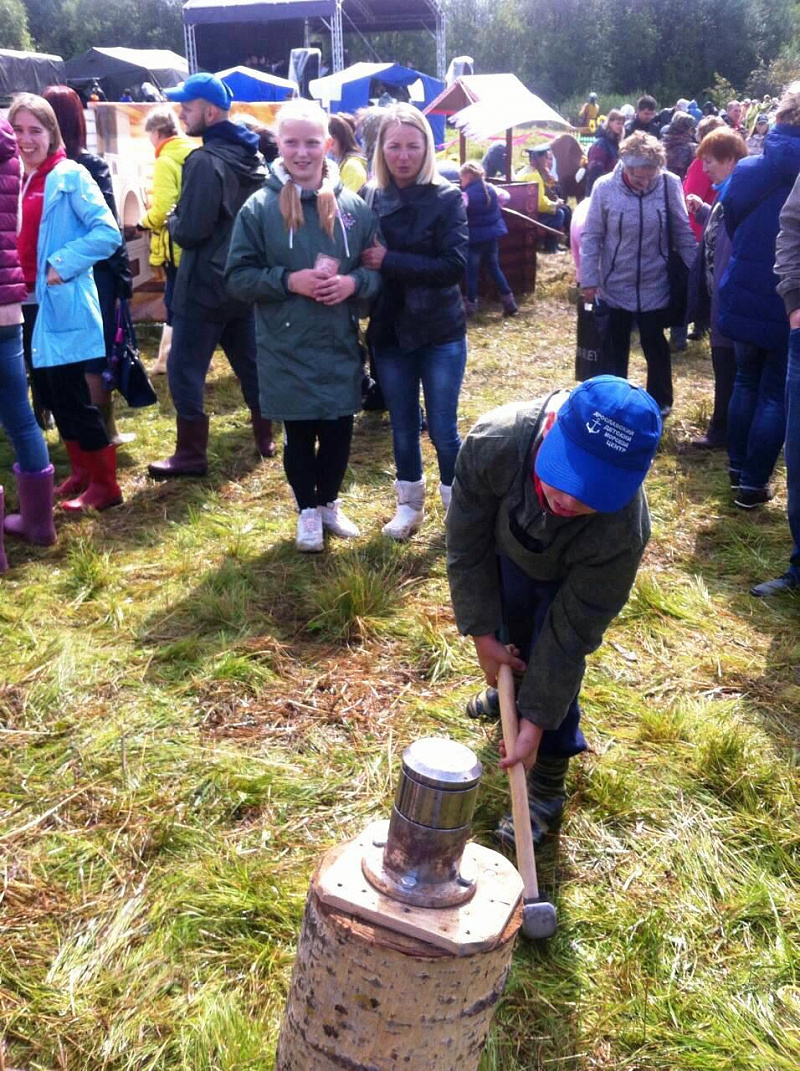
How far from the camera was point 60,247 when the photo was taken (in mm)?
4402

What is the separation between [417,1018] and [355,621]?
2.36m

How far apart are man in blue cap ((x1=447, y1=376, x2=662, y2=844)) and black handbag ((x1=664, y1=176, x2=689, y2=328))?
12.5 ft

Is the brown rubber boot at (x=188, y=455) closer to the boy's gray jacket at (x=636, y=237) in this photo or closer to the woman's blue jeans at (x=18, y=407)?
the woman's blue jeans at (x=18, y=407)

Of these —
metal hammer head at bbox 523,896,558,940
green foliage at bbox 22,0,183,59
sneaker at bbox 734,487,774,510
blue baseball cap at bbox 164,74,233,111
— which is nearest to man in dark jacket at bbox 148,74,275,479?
blue baseball cap at bbox 164,74,233,111

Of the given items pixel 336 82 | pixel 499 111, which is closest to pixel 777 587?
pixel 499 111

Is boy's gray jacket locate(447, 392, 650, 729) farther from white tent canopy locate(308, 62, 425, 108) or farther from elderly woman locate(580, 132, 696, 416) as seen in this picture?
white tent canopy locate(308, 62, 425, 108)

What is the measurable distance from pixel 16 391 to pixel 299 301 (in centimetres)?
134

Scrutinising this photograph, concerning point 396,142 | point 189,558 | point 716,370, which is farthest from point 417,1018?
point 716,370

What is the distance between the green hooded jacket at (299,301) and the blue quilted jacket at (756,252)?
185 cm

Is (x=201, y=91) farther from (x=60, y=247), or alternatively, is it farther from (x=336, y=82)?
(x=336, y=82)

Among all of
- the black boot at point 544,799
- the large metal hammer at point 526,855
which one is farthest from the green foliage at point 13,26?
the large metal hammer at point 526,855

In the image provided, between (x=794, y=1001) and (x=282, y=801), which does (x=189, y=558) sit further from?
(x=794, y=1001)

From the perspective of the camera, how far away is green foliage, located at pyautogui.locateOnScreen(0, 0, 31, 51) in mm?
50281

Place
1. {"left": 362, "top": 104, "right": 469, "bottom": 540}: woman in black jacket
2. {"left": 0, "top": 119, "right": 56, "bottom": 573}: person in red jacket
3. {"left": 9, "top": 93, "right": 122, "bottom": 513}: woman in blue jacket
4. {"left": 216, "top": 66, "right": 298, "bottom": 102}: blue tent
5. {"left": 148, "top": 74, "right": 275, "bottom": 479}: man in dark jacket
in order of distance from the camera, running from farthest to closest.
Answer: {"left": 216, "top": 66, "right": 298, "bottom": 102}: blue tent < {"left": 148, "top": 74, "right": 275, "bottom": 479}: man in dark jacket < {"left": 9, "top": 93, "right": 122, "bottom": 513}: woman in blue jacket < {"left": 362, "top": 104, "right": 469, "bottom": 540}: woman in black jacket < {"left": 0, "top": 119, "right": 56, "bottom": 573}: person in red jacket
